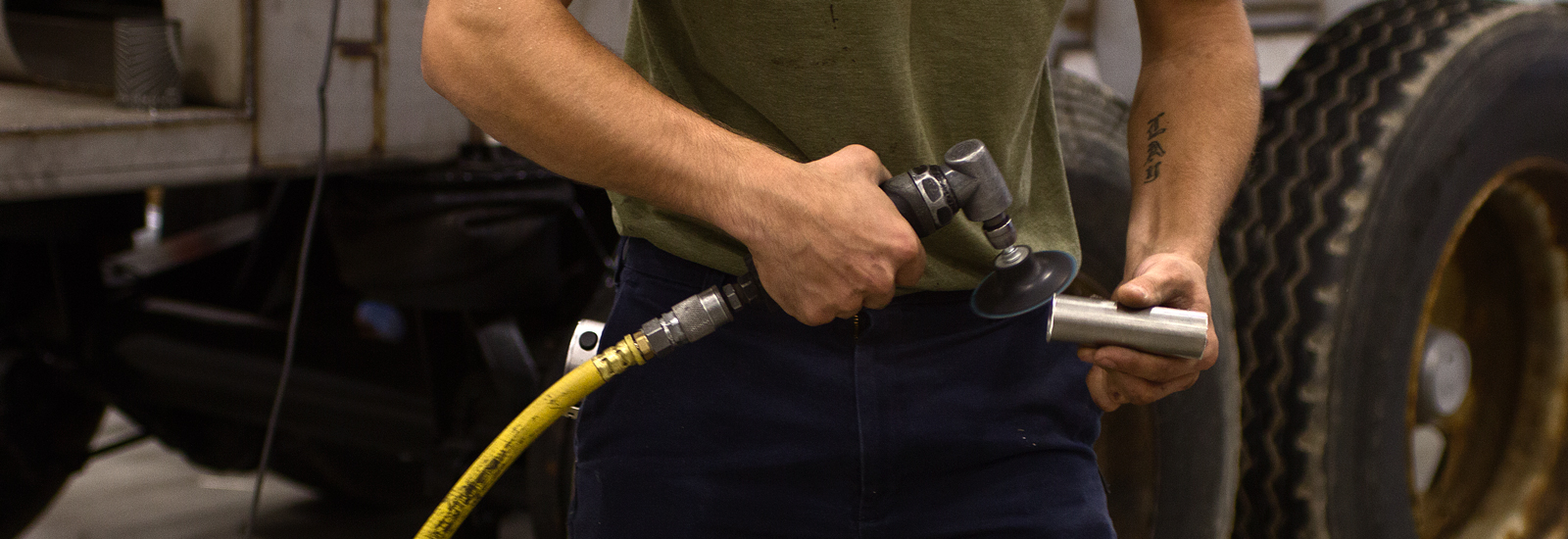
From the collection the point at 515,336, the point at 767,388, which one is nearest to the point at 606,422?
the point at 767,388

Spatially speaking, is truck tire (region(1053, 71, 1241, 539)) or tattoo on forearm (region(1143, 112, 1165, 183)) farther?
truck tire (region(1053, 71, 1241, 539))

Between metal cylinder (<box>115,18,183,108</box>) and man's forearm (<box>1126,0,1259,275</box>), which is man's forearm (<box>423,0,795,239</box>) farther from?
metal cylinder (<box>115,18,183,108</box>)

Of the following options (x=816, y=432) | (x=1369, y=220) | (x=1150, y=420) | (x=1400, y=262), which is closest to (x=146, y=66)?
(x=816, y=432)

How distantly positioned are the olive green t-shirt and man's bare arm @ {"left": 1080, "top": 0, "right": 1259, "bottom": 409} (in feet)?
0.61

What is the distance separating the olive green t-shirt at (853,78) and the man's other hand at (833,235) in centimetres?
18

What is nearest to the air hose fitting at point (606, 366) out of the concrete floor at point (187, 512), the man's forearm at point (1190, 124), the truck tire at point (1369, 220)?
the man's forearm at point (1190, 124)

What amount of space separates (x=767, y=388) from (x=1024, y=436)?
0.30 metres

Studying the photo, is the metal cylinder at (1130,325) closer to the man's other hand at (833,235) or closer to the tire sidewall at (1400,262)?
the man's other hand at (833,235)

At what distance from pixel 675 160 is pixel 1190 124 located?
70cm

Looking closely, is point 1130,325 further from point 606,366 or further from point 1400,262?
point 1400,262

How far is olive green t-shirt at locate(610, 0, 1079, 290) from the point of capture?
1278 mm

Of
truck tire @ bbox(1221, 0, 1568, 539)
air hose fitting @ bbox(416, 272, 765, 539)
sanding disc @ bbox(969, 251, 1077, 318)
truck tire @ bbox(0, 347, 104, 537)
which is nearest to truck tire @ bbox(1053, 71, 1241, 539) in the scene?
truck tire @ bbox(1221, 0, 1568, 539)

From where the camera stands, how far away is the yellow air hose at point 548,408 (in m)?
1.32

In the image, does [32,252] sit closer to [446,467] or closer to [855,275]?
[446,467]
